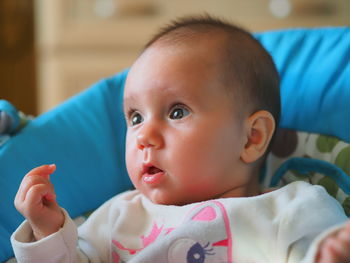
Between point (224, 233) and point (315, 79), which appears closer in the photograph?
point (224, 233)

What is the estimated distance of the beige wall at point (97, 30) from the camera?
82.8 inches

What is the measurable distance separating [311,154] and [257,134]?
179mm

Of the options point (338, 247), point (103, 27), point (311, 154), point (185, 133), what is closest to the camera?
point (338, 247)

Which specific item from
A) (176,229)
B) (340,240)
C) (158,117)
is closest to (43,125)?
(158,117)

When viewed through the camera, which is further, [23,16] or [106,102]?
[23,16]

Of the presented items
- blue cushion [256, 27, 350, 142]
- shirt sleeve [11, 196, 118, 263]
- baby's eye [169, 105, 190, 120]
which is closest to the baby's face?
baby's eye [169, 105, 190, 120]

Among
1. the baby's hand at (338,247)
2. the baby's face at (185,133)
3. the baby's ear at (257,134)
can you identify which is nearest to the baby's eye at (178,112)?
the baby's face at (185,133)

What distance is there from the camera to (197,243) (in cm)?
72

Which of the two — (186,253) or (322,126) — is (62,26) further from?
(186,253)

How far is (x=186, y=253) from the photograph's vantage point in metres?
0.72

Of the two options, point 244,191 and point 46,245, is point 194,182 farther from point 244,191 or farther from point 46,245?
point 46,245

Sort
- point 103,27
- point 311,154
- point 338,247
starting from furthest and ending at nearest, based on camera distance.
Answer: point 103,27
point 311,154
point 338,247

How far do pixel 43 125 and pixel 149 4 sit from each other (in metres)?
1.24

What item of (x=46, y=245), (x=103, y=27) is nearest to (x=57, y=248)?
(x=46, y=245)
